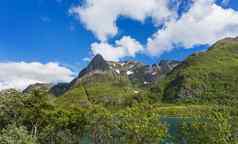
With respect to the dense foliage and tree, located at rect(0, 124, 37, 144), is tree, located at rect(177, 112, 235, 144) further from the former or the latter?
tree, located at rect(0, 124, 37, 144)

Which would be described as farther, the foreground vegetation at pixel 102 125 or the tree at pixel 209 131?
the foreground vegetation at pixel 102 125

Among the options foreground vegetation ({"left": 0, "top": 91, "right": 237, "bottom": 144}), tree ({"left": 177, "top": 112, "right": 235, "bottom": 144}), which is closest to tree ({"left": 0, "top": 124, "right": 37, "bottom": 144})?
foreground vegetation ({"left": 0, "top": 91, "right": 237, "bottom": 144})

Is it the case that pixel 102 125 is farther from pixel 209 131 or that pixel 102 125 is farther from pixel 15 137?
pixel 209 131

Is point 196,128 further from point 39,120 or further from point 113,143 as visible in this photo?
point 39,120

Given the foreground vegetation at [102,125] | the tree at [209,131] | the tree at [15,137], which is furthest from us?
the tree at [15,137]

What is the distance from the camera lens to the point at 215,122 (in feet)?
196

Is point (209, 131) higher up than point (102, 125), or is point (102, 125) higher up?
point (102, 125)

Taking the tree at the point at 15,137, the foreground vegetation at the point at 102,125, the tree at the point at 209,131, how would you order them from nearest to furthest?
the tree at the point at 209,131 < the foreground vegetation at the point at 102,125 < the tree at the point at 15,137

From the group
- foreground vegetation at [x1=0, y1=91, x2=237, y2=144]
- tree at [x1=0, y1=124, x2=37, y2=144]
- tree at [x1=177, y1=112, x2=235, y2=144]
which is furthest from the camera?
tree at [x1=0, y1=124, x2=37, y2=144]

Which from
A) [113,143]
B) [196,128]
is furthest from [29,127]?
[196,128]

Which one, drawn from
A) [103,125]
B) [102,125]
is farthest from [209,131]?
[102,125]

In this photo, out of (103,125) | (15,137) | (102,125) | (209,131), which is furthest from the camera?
(102,125)

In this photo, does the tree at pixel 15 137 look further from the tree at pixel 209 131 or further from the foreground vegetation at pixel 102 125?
the tree at pixel 209 131

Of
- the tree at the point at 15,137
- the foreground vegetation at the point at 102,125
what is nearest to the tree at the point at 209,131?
the foreground vegetation at the point at 102,125
